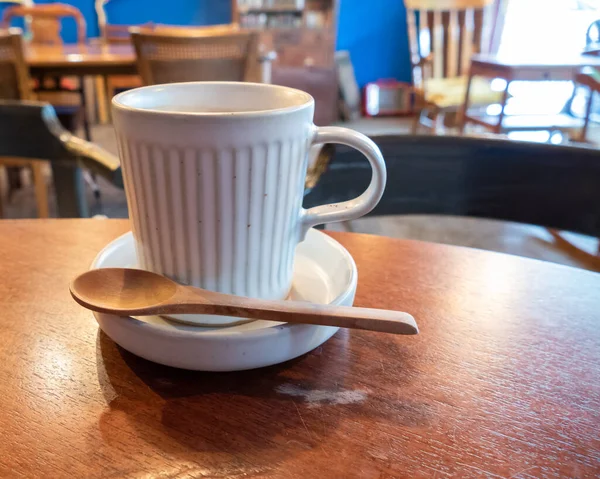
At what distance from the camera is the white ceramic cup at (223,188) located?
306mm

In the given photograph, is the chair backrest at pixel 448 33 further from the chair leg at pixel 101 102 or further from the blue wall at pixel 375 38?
the chair leg at pixel 101 102

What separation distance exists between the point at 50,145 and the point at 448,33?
2753mm

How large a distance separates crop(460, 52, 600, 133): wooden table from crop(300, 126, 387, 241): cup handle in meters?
2.10

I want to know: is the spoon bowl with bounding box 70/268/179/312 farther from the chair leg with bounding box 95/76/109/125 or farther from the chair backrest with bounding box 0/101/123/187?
the chair leg with bounding box 95/76/109/125

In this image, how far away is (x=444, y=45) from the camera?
3096 mm

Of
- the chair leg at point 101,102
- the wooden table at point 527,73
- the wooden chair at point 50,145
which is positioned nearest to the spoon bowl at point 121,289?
the wooden chair at point 50,145

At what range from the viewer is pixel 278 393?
1.04ft

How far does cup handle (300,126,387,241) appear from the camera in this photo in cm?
35

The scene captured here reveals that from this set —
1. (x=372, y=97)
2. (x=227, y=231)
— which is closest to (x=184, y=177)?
→ (x=227, y=231)

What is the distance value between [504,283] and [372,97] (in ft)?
11.7

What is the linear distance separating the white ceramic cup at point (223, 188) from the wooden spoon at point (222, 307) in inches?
0.8

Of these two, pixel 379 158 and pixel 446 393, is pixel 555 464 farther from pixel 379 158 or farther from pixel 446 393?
pixel 379 158

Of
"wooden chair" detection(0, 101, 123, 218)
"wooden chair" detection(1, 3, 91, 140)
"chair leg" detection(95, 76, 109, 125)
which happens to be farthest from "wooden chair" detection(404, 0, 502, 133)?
"wooden chair" detection(0, 101, 123, 218)

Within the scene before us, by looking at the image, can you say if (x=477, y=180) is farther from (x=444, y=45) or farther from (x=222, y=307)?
(x=444, y=45)
